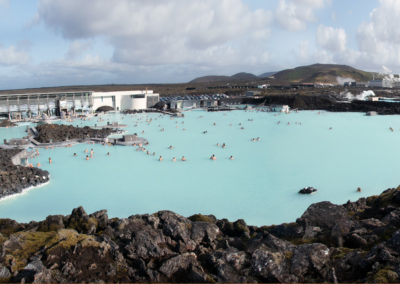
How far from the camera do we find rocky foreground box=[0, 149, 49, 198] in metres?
15.3

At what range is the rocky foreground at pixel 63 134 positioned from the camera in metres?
28.4

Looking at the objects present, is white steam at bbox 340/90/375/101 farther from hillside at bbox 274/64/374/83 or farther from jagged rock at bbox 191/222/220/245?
hillside at bbox 274/64/374/83

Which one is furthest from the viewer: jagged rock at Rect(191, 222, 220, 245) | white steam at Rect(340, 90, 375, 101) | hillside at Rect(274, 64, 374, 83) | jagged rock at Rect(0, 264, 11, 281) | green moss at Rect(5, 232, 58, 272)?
hillside at Rect(274, 64, 374, 83)

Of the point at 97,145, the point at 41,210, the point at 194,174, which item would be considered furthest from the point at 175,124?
the point at 41,210

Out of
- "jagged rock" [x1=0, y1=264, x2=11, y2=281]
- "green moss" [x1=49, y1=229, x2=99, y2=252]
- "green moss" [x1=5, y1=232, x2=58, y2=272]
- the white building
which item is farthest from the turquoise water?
the white building

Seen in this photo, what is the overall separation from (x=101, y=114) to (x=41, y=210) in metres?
39.4

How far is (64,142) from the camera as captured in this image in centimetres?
2773

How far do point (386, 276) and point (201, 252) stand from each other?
339 cm

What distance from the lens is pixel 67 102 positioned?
49.8 metres

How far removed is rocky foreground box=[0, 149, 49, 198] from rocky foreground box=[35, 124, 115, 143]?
8.90 metres

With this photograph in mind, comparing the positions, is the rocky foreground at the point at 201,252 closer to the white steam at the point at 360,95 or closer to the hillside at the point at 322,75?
the white steam at the point at 360,95

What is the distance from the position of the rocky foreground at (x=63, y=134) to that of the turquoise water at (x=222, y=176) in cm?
262

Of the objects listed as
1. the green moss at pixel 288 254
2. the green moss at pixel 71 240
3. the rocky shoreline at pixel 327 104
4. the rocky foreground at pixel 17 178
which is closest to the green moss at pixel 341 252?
the green moss at pixel 288 254

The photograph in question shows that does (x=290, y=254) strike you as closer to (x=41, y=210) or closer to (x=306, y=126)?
(x=41, y=210)
